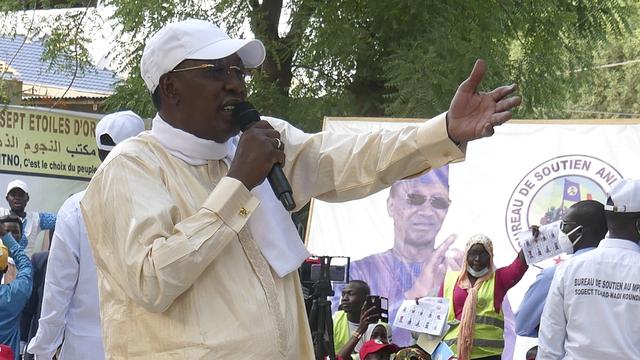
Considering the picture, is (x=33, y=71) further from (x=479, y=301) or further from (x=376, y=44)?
(x=479, y=301)

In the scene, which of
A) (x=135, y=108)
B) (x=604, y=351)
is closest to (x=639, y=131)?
(x=604, y=351)

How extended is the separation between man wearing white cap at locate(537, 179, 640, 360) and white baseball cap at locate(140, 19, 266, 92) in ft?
9.50

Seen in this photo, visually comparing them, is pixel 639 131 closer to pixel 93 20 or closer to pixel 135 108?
pixel 135 108

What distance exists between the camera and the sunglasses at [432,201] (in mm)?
9273

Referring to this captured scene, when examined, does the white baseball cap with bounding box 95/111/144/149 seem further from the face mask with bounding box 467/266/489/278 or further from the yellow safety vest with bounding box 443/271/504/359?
the face mask with bounding box 467/266/489/278

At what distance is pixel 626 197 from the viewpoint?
17.6ft

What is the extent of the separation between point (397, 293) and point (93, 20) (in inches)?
218

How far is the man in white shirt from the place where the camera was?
16.6ft

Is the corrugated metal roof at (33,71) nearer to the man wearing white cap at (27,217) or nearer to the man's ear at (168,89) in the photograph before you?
the man wearing white cap at (27,217)

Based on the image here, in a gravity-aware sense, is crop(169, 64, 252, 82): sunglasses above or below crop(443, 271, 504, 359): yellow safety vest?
above

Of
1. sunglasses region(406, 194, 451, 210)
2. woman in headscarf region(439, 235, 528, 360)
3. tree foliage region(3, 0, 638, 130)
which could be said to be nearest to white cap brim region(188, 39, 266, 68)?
woman in headscarf region(439, 235, 528, 360)

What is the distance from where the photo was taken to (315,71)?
12.5 metres

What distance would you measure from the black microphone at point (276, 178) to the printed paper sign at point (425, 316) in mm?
5089

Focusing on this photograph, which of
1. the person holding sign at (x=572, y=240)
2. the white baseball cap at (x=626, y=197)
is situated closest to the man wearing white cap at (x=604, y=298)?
the white baseball cap at (x=626, y=197)
